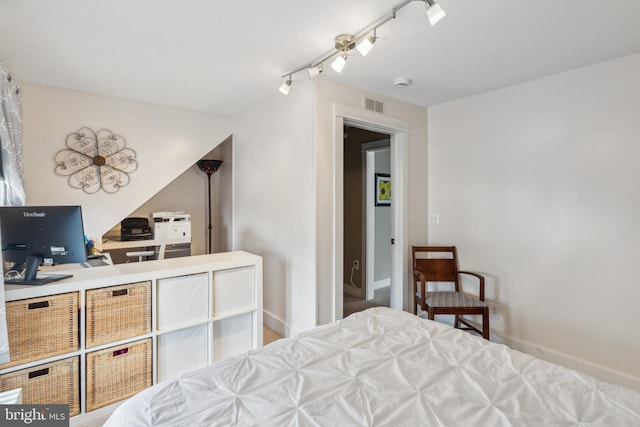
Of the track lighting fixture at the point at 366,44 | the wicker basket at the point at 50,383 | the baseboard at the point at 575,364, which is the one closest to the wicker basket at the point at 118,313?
the wicker basket at the point at 50,383

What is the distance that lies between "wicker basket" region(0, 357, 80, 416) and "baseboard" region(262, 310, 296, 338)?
1.58 meters

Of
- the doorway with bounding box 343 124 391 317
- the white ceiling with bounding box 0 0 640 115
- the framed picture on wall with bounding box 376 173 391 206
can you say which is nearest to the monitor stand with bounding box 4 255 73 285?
the white ceiling with bounding box 0 0 640 115

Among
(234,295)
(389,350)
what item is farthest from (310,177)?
(389,350)

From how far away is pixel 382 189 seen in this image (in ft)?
15.0

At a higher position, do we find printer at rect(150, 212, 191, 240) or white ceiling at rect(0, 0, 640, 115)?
white ceiling at rect(0, 0, 640, 115)

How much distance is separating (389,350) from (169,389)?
2.82ft

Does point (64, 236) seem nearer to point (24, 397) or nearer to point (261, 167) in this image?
point (24, 397)

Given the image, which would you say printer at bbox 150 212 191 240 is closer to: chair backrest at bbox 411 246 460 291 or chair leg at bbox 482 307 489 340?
chair backrest at bbox 411 246 460 291

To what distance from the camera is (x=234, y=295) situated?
91.5 inches

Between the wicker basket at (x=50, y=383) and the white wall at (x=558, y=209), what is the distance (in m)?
3.17

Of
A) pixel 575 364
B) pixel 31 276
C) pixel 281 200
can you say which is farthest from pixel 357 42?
pixel 575 364

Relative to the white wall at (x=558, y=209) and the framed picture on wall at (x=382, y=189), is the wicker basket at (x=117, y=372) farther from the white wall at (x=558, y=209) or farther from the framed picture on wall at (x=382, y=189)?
the framed picture on wall at (x=382, y=189)

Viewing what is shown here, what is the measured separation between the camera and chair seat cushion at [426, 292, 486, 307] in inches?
104
